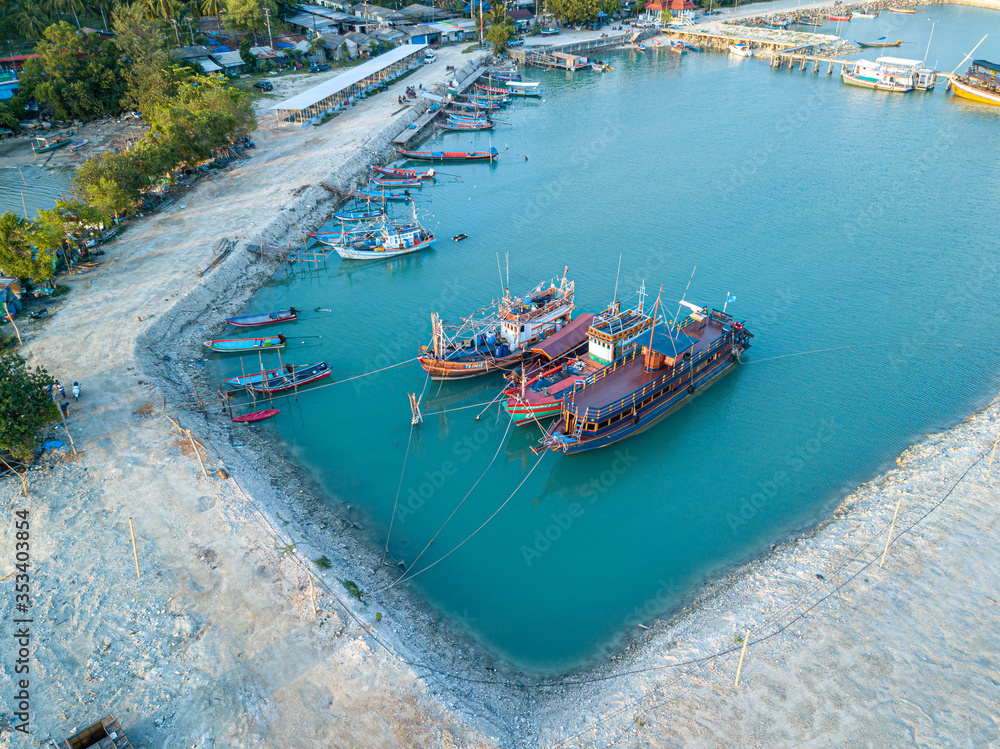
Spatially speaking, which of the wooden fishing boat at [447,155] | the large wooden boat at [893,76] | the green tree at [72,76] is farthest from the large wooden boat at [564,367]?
the large wooden boat at [893,76]

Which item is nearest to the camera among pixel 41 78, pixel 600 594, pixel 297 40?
pixel 600 594

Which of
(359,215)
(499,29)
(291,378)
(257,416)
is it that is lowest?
(257,416)

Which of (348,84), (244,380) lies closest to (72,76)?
(348,84)

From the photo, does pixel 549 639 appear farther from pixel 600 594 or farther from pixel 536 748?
pixel 536 748

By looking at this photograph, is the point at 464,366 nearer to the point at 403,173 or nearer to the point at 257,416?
the point at 257,416

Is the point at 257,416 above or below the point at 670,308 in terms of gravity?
below

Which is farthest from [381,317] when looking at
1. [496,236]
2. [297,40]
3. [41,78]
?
[297,40]
